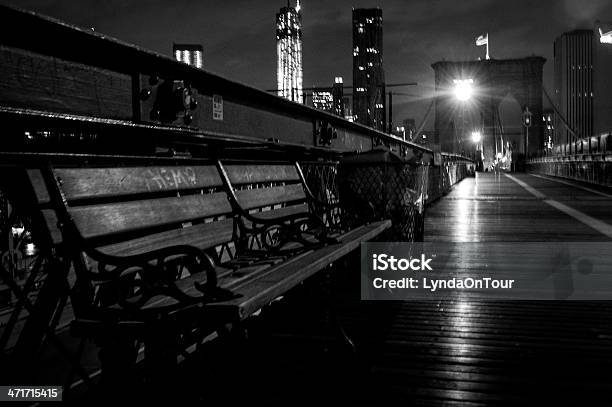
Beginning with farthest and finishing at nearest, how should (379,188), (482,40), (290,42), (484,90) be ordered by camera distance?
(290,42)
(482,40)
(484,90)
(379,188)

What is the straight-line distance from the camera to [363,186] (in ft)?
16.3

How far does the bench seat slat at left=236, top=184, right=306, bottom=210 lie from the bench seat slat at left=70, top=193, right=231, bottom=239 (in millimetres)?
342

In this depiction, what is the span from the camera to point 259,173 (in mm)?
4266

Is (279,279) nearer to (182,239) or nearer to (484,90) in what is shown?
(182,239)

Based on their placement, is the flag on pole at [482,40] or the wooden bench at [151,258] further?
the flag on pole at [482,40]

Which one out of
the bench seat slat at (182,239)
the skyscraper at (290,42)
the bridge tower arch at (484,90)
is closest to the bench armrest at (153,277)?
the bench seat slat at (182,239)

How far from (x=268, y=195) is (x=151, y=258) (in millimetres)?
2318

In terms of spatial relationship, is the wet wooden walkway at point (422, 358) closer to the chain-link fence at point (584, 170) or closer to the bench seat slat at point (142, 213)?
the bench seat slat at point (142, 213)

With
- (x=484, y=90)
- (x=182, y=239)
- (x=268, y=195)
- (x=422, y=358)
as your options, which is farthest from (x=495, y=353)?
(x=484, y=90)

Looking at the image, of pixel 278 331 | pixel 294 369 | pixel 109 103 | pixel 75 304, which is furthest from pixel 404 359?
pixel 109 103

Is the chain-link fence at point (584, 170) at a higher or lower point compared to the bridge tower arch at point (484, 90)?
lower

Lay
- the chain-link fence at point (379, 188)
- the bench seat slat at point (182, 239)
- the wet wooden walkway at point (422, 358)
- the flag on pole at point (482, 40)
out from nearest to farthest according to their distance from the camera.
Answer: the bench seat slat at point (182, 239)
the wet wooden walkway at point (422, 358)
the chain-link fence at point (379, 188)
the flag on pole at point (482, 40)

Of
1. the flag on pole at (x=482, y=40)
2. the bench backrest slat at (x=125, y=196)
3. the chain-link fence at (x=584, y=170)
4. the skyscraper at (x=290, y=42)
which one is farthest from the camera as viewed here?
the skyscraper at (x=290, y=42)

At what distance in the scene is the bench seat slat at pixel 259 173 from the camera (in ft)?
12.9
